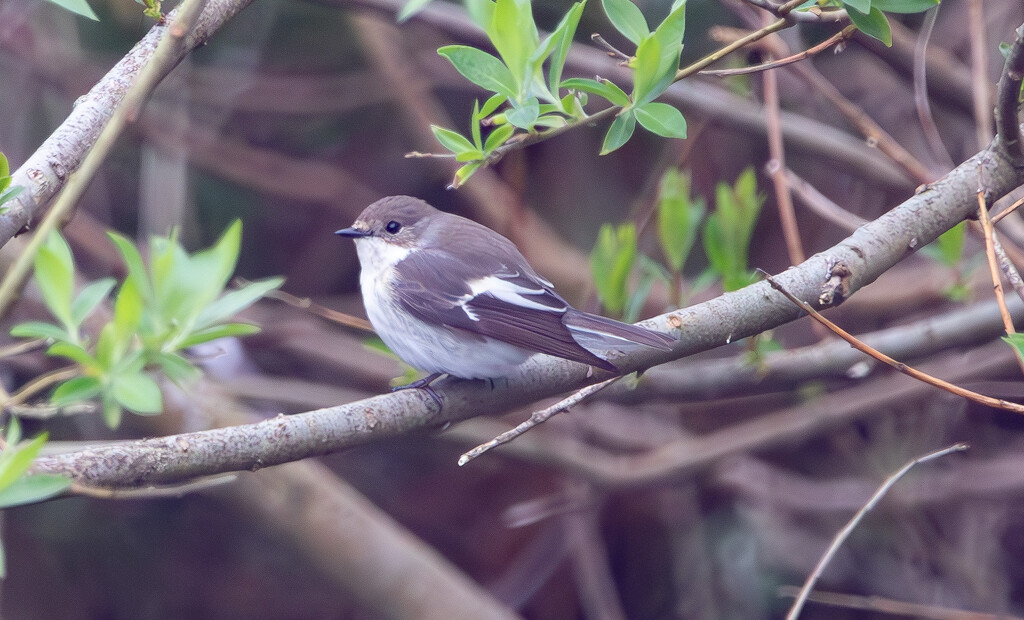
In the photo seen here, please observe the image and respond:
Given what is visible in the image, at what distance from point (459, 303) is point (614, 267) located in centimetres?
52

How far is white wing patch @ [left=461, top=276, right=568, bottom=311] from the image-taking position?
2.63 metres

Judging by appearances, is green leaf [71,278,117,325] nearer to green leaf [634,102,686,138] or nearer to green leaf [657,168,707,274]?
green leaf [634,102,686,138]

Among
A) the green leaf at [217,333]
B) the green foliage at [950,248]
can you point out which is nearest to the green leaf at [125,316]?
the green leaf at [217,333]

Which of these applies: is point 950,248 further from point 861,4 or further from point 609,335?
point 861,4

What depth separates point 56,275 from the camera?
1.51m

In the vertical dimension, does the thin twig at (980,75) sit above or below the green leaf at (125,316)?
above

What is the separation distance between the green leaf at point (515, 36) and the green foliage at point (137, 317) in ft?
2.18

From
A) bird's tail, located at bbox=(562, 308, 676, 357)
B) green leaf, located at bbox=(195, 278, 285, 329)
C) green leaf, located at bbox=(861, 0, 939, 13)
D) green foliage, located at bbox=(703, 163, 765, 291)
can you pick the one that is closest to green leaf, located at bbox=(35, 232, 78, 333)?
green leaf, located at bbox=(195, 278, 285, 329)

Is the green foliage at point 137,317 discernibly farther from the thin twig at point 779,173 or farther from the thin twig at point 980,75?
the thin twig at point 980,75

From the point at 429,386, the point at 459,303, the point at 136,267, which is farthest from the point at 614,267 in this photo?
the point at 136,267

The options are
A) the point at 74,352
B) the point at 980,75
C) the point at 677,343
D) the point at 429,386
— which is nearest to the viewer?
the point at 74,352

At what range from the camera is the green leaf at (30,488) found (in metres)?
1.18

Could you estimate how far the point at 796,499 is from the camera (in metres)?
4.11

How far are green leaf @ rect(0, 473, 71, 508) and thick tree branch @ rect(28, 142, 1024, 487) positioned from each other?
1.57 ft
